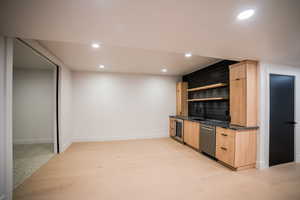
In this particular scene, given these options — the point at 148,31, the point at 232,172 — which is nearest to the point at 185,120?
the point at 232,172

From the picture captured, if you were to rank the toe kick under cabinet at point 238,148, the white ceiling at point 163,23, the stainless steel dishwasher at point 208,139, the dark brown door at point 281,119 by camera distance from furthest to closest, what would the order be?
the stainless steel dishwasher at point 208,139
the dark brown door at point 281,119
the toe kick under cabinet at point 238,148
the white ceiling at point 163,23

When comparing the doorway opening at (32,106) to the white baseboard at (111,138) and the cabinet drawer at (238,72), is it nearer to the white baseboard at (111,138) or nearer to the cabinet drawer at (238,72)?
the white baseboard at (111,138)

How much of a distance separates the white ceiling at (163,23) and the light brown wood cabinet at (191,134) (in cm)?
232

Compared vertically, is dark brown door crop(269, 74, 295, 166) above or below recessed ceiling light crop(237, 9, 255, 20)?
below

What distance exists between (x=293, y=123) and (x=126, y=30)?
14.5 feet

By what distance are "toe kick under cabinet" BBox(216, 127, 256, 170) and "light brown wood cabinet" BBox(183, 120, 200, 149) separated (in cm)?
85

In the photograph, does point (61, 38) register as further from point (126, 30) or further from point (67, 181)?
point (67, 181)

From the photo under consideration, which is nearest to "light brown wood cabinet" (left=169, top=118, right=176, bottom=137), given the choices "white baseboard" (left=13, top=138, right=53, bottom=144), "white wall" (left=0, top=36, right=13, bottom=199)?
"white wall" (left=0, top=36, right=13, bottom=199)

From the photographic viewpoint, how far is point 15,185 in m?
2.19

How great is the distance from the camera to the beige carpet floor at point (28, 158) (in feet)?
8.27

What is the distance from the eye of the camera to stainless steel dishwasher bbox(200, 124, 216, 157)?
3.18 meters

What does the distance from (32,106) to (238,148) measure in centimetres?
644

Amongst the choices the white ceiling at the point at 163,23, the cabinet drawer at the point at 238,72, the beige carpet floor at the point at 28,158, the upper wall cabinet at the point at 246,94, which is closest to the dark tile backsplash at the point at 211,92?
the cabinet drawer at the point at 238,72

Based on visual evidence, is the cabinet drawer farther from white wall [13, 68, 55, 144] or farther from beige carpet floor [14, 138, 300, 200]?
white wall [13, 68, 55, 144]
